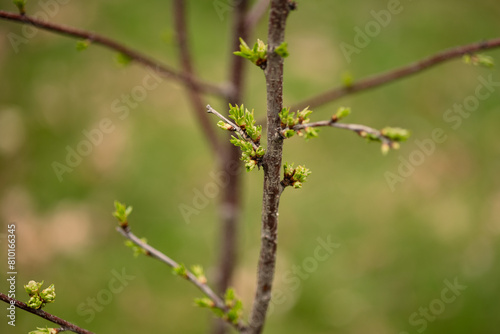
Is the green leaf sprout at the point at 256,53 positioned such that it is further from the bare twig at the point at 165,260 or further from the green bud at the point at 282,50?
the bare twig at the point at 165,260

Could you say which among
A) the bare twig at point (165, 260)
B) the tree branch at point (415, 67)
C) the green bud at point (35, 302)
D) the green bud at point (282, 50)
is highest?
the tree branch at point (415, 67)

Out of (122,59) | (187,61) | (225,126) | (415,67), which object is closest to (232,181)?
(187,61)

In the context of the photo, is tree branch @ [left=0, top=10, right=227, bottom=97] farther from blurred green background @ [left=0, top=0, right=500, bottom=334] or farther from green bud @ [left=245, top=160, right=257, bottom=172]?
blurred green background @ [left=0, top=0, right=500, bottom=334]

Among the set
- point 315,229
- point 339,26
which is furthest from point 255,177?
point 339,26

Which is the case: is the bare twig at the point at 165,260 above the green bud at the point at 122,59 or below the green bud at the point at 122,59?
below

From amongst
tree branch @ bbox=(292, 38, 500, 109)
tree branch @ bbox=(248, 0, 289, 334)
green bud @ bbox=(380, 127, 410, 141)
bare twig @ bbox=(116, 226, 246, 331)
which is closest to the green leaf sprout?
tree branch @ bbox=(248, 0, 289, 334)

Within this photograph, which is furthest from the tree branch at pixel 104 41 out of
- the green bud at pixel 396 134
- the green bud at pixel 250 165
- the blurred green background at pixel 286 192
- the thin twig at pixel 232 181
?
the blurred green background at pixel 286 192

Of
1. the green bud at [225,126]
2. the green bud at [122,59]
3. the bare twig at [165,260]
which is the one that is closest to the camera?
the green bud at [225,126]
